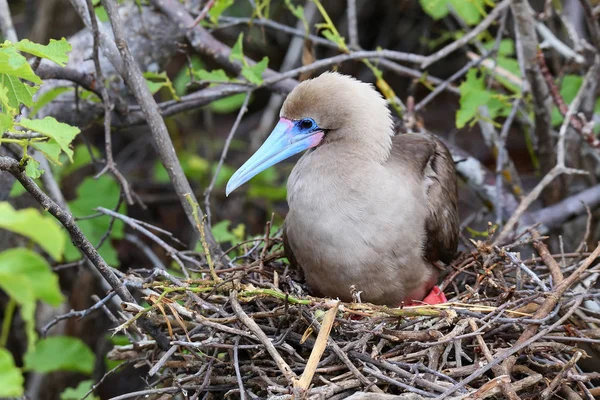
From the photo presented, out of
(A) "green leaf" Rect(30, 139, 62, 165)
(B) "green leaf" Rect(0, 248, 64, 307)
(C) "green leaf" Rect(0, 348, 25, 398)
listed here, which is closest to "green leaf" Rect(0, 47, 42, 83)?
(A) "green leaf" Rect(30, 139, 62, 165)

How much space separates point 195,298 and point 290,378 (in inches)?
23.6

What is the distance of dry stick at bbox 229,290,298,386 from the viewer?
2635 mm

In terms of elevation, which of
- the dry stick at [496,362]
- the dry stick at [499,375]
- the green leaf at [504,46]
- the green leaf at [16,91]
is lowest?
the dry stick at [499,375]

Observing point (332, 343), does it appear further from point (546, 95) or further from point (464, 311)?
point (546, 95)

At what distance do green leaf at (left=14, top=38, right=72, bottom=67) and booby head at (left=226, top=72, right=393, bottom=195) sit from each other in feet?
3.61

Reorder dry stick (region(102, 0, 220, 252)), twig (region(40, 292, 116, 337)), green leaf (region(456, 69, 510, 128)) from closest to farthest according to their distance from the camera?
twig (region(40, 292, 116, 337))
dry stick (region(102, 0, 220, 252))
green leaf (region(456, 69, 510, 128))

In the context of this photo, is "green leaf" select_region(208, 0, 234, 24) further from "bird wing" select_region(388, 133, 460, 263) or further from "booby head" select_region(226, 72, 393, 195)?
"bird wing" select_region(388, 133, 460, 263)

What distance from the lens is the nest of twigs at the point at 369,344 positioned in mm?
2789

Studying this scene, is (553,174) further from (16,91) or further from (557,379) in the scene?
(16,91)

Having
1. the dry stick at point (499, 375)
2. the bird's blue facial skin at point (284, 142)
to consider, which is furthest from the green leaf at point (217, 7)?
the dry stick at point (499, 375)

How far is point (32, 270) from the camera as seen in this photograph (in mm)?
1457

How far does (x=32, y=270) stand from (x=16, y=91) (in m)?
1.28

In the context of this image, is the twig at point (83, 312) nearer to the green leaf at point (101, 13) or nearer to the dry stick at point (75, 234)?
the dry stick at point (75, 234)

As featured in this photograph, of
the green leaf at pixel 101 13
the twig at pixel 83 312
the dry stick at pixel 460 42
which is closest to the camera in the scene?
the twig at pixel 83 312
